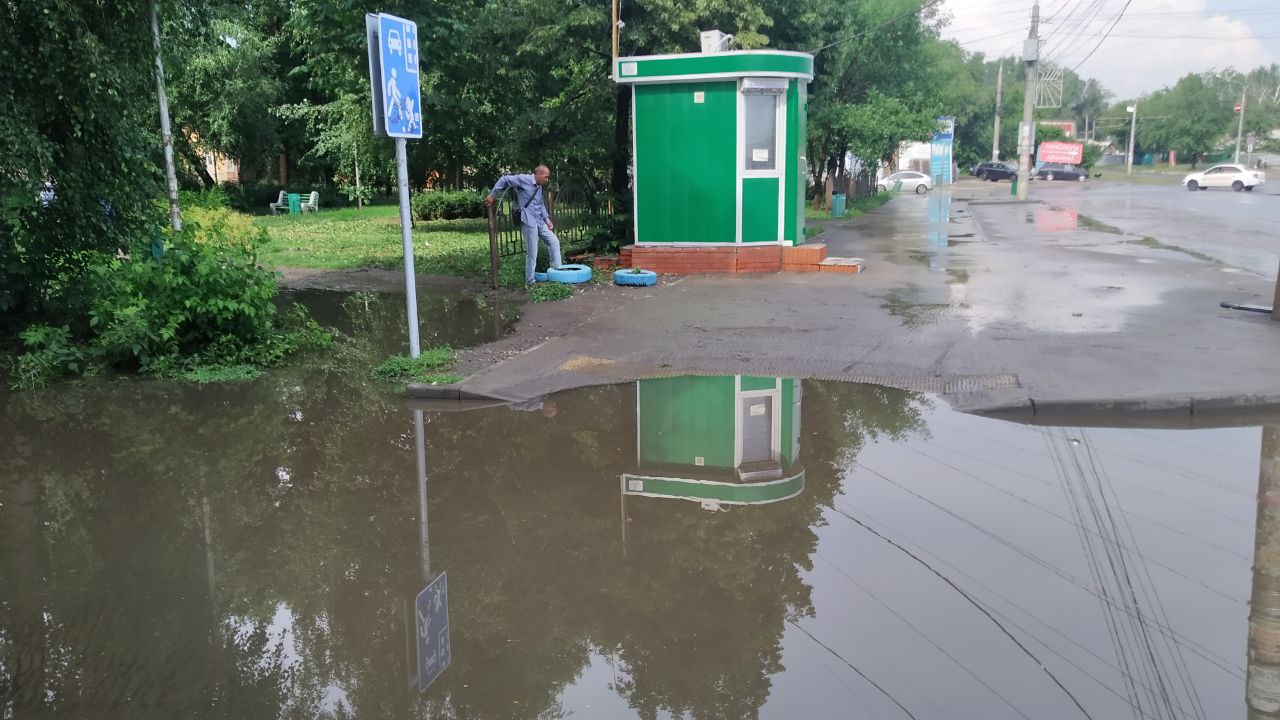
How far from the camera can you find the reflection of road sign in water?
7.76 metres

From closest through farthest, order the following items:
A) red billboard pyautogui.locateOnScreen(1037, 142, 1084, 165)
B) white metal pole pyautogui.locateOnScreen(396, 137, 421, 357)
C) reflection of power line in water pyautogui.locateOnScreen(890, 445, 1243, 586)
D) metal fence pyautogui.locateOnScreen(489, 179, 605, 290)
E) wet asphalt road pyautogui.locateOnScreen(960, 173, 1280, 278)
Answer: reflection of power line in water pyautogui.locateOnScreen(890, 445, 1243, 586) < white metal pole pyautogui.locateOnScreen(396, 137, 421, 357) < metal fence pyautogui.locateOnScreen(489, 179, 605, 290) < wet asphalt road pyautogui.locateOnScreen(960, 173, 1280, 278) < red billboard pyautogui.locateOnScreen(1037, 142, 1084, 165)

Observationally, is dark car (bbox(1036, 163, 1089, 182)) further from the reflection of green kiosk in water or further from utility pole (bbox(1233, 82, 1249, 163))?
the reflection of green kiosk in water

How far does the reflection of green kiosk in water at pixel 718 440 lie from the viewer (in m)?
5.83

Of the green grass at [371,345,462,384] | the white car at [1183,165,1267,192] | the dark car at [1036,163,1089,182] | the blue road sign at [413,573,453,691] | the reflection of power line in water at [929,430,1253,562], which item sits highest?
the dark car at [1036,163,1089,182]

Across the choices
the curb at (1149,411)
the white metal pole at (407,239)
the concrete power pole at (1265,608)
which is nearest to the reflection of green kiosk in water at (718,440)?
the curb at (1149,411)

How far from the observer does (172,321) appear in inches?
345

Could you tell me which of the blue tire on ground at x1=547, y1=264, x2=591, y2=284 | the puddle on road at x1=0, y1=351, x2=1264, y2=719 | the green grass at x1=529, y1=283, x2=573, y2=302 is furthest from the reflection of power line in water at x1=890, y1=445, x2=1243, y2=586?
the blue tire on ground at x1=547, y1=264, x2=591, y2=284

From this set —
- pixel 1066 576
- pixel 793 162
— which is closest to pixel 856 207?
pixel 793 162

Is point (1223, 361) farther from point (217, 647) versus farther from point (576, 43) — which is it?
point (576, 43)

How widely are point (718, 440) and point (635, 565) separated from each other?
2.24 metres

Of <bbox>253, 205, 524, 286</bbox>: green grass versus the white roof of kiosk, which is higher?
the white roof of kiosk

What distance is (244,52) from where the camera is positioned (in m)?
30.1

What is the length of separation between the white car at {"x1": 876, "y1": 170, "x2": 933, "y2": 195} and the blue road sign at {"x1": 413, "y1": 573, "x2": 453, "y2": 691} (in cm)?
4874

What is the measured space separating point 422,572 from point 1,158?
6212 mm
